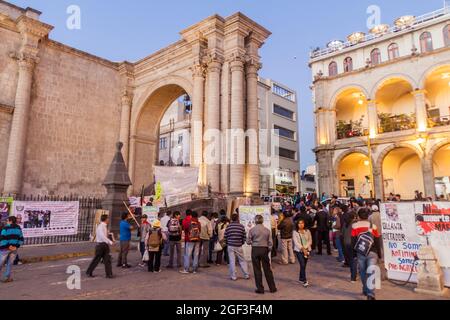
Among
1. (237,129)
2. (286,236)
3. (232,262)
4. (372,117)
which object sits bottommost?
(232,262)

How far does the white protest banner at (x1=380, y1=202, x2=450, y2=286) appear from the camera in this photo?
24.1 feet

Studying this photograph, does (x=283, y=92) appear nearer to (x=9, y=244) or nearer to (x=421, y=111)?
(x=421, y=111)

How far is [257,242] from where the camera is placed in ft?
23.5

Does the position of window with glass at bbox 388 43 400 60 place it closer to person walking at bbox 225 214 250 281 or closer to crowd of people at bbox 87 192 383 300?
crowd of people at bbox 87 192 383 300

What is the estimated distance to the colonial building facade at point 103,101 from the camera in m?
20.4

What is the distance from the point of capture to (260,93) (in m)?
48.7

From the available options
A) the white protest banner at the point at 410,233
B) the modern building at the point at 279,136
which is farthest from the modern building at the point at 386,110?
the white protest banner at the point at 410,233

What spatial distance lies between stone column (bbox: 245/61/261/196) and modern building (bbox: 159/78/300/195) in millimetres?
25047

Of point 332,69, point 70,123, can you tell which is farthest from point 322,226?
point 332,69

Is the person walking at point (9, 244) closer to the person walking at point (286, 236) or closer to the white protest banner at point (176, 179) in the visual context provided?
the person walking at point (286, 236)

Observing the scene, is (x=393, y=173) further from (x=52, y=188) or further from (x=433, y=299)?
(x=52, y=188)

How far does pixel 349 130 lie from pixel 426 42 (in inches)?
406

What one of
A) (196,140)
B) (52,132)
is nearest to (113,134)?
(52,132)

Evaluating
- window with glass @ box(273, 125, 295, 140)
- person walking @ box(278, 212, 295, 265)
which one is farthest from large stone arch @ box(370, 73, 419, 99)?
person walking @ box(278, 212, 295, 265)
